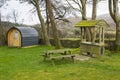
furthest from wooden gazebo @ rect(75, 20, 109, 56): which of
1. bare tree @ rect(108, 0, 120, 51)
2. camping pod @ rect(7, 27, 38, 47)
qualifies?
camping pod @ rect(7, 27, 38, 47)

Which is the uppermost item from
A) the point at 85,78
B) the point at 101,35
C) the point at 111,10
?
the point at 111,10

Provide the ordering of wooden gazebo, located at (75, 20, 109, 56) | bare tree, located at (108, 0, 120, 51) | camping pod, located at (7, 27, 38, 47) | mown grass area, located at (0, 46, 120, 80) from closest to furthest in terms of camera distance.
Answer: mown grass area, located at (0, 46, 120, 80), wooden gazebo, located at (75, 20, 109, 56), bare tree, located at (108, 0, 120, 51), camping pod, located at (7, 27, 38, 47)

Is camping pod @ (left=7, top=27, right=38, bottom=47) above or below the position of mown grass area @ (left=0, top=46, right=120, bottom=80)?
above

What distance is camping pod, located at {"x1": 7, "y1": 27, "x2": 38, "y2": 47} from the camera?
25.0 meters

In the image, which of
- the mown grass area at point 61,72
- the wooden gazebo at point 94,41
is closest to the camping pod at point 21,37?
the wooden gazebo at point 94,41

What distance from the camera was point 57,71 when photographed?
11016 millimetres

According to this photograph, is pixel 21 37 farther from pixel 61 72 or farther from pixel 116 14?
pixel 61 72

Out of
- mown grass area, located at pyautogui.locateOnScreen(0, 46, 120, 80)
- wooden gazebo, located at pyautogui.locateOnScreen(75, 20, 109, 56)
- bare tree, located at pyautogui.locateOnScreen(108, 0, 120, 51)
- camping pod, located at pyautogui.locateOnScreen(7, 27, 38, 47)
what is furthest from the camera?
camping pod, located at pyautogui.locateOnScreen(7, 27, 38, 47)

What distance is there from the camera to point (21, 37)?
24.8 metres

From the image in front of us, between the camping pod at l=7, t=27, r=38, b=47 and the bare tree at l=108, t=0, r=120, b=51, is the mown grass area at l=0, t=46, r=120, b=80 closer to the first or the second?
the bare tree at l=108, t=0, r=120, b=51

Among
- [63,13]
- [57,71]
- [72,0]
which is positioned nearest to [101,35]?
[57,71]

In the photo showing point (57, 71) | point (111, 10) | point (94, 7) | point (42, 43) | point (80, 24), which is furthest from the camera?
point (42, 43)

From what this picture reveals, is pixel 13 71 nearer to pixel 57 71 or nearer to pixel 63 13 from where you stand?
pixel 57 71

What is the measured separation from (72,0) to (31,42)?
6131 millimetres
